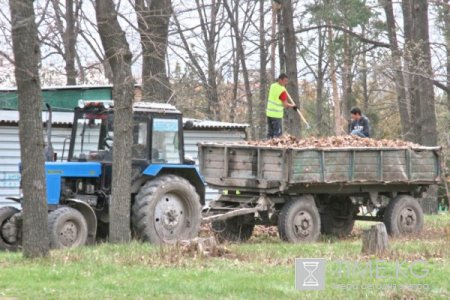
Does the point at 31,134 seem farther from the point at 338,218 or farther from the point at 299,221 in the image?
the point at 338,218

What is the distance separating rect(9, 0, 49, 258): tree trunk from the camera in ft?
39.9

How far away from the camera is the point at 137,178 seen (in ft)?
52.4

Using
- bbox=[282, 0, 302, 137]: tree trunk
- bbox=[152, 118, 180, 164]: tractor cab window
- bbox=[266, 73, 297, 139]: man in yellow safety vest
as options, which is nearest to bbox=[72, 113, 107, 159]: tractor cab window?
bbox=[152, 118, 180, 164]: tractor cab window

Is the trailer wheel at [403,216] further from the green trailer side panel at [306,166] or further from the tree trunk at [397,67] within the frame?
the tree trunk at [397,67]

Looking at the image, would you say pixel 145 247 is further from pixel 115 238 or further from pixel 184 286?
pixel 184 286

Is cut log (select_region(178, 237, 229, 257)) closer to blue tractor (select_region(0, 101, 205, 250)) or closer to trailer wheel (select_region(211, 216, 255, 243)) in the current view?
blue tractor (select_region(0, 101, 205, 250))

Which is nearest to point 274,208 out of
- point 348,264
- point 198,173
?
point 198,173

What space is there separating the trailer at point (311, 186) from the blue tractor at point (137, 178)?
81 cm

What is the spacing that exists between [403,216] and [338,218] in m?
1.35

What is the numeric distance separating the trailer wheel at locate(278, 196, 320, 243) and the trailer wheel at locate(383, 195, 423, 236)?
1825 mm

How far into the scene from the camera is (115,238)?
586 inches

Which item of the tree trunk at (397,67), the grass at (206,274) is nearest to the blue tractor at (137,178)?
the grass at (206,274)

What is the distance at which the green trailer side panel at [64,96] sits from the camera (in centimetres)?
2238

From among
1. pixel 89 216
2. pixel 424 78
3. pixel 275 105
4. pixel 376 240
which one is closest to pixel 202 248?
pixel 376 240
